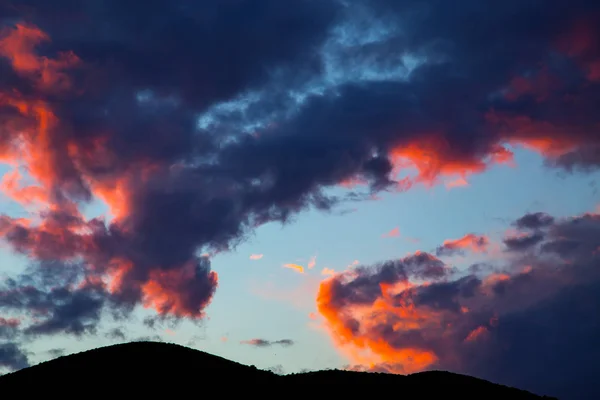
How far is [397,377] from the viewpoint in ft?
262

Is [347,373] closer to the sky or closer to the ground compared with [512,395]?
closer to the sky

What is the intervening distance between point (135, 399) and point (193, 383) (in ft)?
24.0

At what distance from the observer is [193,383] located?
238 ft

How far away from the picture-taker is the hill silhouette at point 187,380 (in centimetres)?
7100

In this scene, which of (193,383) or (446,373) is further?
(446,373)

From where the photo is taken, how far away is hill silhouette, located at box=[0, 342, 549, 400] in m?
71.0

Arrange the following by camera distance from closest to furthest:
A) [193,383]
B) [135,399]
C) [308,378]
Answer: [135,399]
[193,383]
[308,378]

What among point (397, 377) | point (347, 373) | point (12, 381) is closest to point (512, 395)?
point (397, 377)

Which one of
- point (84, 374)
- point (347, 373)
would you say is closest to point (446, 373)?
point (347, 373)

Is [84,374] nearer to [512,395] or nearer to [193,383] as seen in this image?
[193,383]

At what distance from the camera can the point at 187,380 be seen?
73250 millimetres

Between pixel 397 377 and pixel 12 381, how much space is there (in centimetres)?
4663

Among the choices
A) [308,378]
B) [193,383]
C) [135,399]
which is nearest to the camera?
[135,399]

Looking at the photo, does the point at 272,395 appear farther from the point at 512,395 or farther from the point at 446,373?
the point at 512,395
